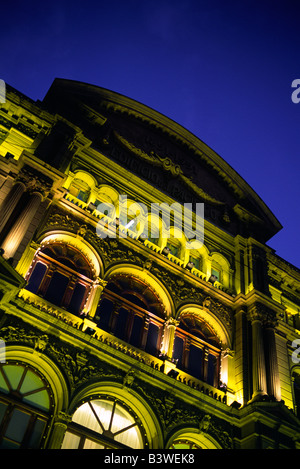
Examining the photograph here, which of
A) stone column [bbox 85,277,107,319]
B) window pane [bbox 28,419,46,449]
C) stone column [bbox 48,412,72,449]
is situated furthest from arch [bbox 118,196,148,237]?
window pane [bbox 28,419,46,449]

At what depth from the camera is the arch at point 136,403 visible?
52.3 feet

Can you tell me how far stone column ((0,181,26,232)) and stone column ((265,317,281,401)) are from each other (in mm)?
12063

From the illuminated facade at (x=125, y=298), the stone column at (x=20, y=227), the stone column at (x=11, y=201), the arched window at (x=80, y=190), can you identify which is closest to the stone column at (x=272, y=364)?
the illuminated facade at (x=125, y=298)

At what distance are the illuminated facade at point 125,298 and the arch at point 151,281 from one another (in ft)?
0.19

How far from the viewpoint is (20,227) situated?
17.4 m

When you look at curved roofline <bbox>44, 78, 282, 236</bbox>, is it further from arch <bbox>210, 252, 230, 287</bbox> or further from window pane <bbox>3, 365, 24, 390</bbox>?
window pane <bbox>3, 365, 24, 390</bbox>

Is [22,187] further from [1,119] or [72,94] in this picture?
[72,94]

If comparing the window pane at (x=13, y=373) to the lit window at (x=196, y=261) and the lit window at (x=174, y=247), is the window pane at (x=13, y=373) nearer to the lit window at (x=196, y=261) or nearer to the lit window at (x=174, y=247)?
the lit window at (x=174, y=247)

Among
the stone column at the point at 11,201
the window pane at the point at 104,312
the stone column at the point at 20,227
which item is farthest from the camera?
the window pane at the point at 104,312

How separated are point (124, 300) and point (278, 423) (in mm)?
7301

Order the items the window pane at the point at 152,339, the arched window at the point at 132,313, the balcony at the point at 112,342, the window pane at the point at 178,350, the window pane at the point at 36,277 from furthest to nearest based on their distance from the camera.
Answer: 1. the window pane at the point at 178,350
2. the window pane at the point at 152,339
3. the arched window at the point at 132,313
4. the window pane at the point at 36,277
5. the balcony at the point at 112,342

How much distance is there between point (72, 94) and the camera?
2625 cm

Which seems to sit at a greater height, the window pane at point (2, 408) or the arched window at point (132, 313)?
the arched window at point (132, 313)

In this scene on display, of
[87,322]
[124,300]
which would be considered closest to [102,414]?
[87,322]
